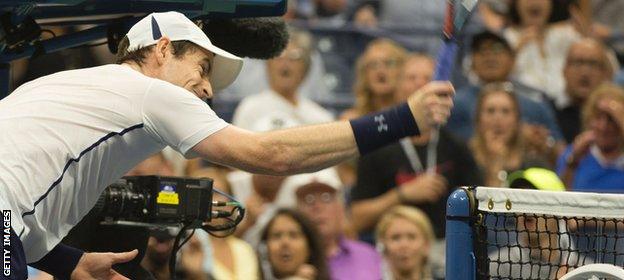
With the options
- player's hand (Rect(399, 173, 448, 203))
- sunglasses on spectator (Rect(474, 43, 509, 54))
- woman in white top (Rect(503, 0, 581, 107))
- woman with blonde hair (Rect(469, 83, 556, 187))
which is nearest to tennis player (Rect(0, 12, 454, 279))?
player's hand (Rect(399, 173, 448, 203))

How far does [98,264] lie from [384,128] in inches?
48.1

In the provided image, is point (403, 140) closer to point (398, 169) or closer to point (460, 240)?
point (398, 169)

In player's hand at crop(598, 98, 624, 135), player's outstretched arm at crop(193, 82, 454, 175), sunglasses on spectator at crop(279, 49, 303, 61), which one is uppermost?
player's outstretched arm at crop(193, 82, 454, 175)

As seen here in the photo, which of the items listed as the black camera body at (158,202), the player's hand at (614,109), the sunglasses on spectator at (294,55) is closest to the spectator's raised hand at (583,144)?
Answer: the player's hand at (614,109)

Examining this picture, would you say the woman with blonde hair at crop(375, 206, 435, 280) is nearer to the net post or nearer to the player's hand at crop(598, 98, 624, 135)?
the player's hand at crop(598, 98, 624, 135)

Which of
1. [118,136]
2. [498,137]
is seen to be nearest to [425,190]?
[498,137]

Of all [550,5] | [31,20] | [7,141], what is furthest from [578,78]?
[7,141]

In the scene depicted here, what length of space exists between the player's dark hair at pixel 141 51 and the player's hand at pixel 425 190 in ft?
13.5

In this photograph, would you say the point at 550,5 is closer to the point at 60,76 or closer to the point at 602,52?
the point at 602,52

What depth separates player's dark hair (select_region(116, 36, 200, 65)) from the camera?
5.61 meters

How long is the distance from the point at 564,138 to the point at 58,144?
23.5ft

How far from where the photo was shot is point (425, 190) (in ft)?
31.8

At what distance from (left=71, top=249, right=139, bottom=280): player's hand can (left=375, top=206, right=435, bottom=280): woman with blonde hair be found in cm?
360

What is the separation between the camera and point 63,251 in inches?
224
